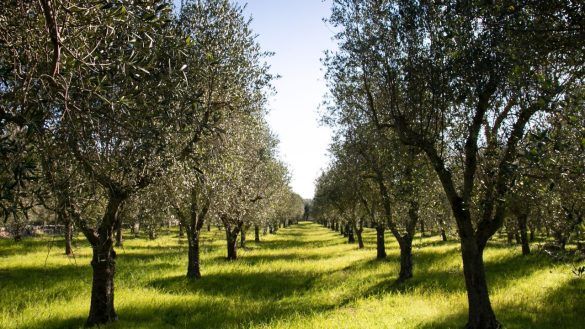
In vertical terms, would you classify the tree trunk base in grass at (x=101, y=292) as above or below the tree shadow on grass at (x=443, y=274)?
above

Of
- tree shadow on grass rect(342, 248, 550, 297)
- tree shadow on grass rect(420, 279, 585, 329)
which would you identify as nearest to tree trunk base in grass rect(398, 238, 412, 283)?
tree shadow on grass rect(342, 248, 550, 297)

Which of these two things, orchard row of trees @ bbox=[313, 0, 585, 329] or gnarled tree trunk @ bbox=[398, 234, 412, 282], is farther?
gnarled tree trunk @ bbox=[398, 234, 412, 282]

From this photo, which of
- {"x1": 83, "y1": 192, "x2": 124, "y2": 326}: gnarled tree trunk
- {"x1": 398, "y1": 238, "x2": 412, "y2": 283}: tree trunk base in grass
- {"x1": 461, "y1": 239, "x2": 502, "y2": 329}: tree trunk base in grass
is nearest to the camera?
{"x1": 461, "y1": 239, "x2": 502, "y2": 329}: tree trunk base in grass

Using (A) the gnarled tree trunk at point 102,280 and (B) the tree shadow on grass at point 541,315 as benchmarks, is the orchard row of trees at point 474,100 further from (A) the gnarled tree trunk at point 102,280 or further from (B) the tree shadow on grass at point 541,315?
(A) the gnarled tree trunk at point 102,280

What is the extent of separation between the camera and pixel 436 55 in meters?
13.0

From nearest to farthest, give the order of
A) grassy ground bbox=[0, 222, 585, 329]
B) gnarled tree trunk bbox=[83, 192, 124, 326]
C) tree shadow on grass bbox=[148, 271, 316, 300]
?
1. gnarled tree trunk bbox=[83, 192, 124, 326]
2. grassy ground bbox=[0, 222, 585, 329]
3. tree shadow on grass bbox=[148, 271, 316, 300]

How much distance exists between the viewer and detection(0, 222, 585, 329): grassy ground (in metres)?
15.4

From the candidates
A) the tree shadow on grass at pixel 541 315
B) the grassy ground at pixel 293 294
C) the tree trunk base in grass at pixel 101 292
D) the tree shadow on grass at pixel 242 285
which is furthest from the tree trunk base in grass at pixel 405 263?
the tree trunk base in grass at pixel 101 292

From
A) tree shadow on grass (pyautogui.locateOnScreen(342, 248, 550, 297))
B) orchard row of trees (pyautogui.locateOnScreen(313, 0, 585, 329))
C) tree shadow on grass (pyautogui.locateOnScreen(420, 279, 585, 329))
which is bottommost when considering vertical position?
tree shadow on grass (pyautogui.locateOnScreen(420, 279, 585, 329))

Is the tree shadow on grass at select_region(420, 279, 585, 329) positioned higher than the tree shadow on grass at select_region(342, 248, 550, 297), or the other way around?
the tree shadow on grass at select_region(342, 248, 550, 297)

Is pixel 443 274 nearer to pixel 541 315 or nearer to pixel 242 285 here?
pixel 541 315

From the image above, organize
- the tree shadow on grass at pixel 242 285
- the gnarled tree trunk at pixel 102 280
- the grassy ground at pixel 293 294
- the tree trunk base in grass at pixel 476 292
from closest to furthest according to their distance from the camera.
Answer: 1. the tree trunk base in grass at pixel 476 292
2. the gnarled tree trunk at pixel 102 280
3. the grassy ground at pixel 293 294
4. the tree shadow on grass at pixel 242 285

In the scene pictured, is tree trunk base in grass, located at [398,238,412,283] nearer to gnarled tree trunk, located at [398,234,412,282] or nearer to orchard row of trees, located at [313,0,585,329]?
Result: gnarled tree trunk, located at [398,234,412,282]

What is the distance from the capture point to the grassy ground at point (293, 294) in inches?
607
